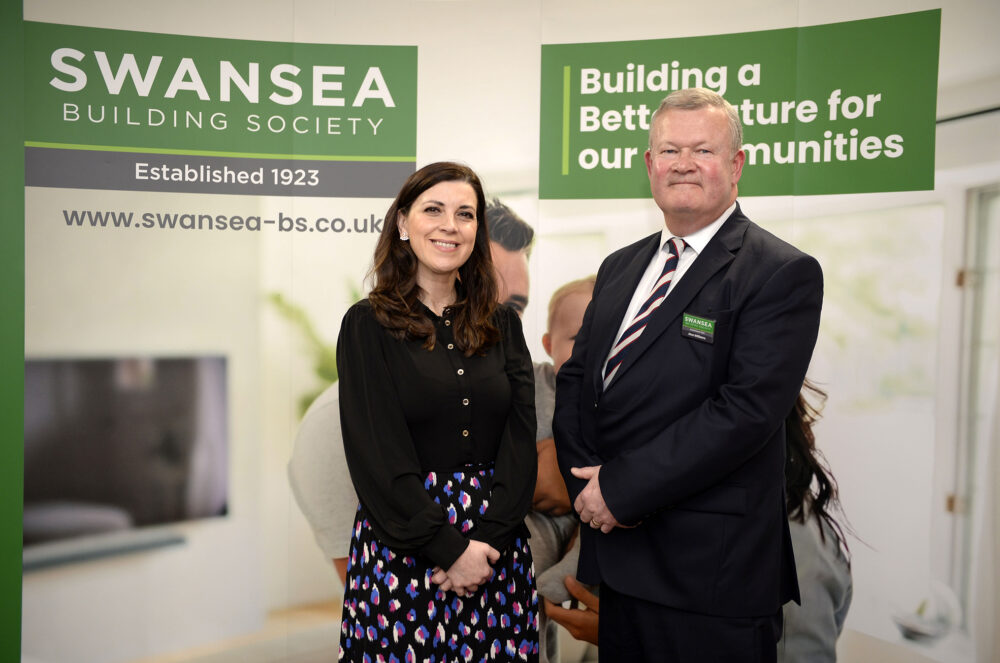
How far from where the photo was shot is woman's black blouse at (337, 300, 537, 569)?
208 cm

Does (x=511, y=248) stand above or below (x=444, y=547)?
above

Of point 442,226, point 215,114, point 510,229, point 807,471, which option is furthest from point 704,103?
point 215,114

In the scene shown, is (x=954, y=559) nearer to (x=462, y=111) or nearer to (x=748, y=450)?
(x=748, y=450)

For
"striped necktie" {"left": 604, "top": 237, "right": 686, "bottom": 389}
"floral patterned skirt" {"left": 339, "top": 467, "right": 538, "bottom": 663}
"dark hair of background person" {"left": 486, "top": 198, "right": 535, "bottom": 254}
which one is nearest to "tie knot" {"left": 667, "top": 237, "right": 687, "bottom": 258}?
"striped necktie" {"left": 604, "top": 237, "right": 686, "bottom": 389}

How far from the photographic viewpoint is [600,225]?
3.26m

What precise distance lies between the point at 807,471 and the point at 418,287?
183 centimetres

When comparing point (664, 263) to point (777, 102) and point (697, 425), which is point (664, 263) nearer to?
point (697, 425)

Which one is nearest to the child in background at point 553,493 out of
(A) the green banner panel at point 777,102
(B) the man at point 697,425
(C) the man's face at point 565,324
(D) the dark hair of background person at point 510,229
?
(C) the man's face at point 565,324

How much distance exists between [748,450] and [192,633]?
2.56 meters

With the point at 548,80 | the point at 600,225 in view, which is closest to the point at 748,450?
the point at 600,225

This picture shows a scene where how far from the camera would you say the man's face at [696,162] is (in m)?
2.21

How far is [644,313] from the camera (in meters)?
2.27

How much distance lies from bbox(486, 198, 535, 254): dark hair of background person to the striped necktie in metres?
1.03

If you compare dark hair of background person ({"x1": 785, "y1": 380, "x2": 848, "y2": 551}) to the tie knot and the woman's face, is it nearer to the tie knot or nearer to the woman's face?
the tie knot
